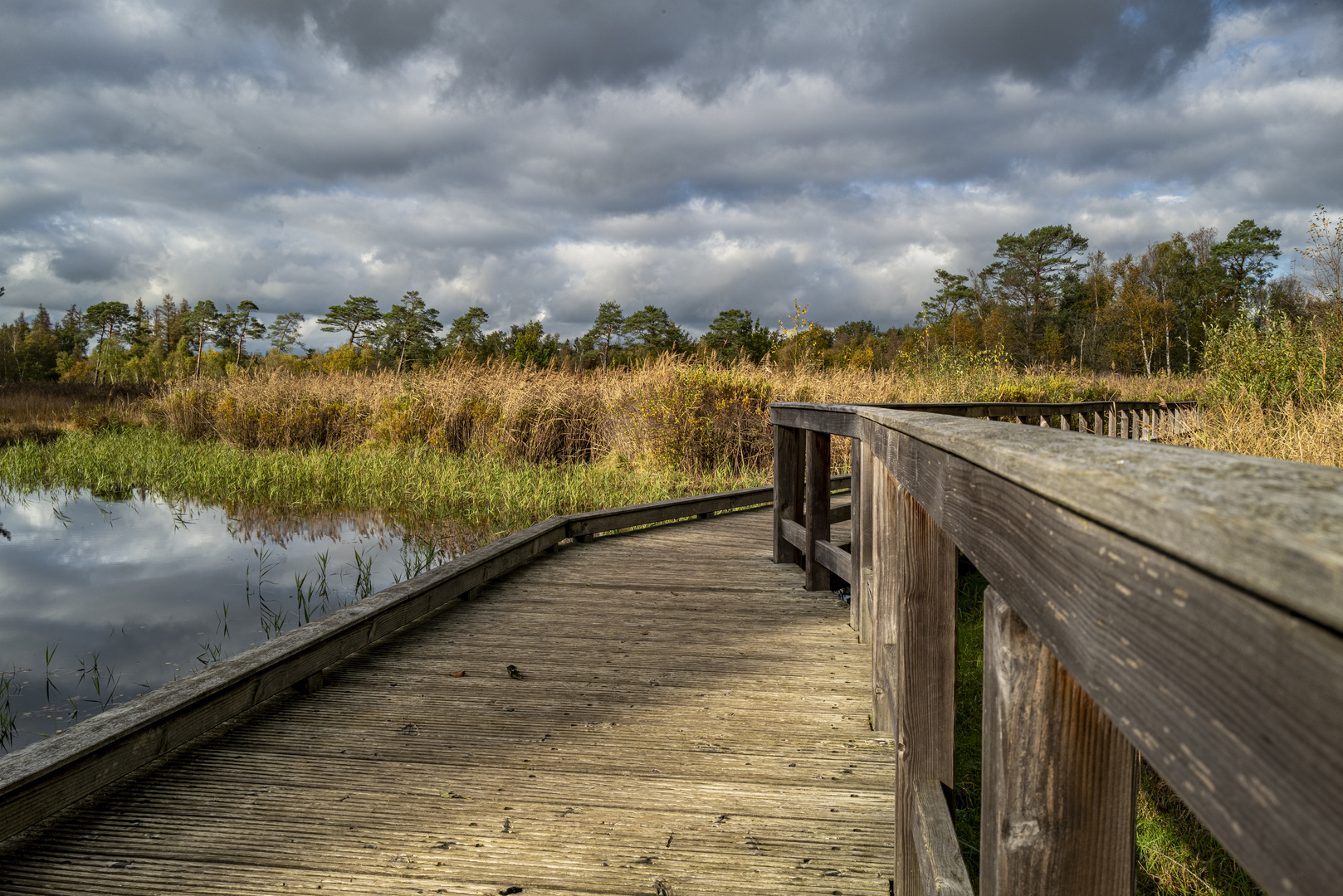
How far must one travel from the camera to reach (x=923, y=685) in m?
1.61

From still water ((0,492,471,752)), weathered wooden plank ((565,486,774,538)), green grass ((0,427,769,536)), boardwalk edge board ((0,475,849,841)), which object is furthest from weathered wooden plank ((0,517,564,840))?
Result: green grass ((0,427,769,536))

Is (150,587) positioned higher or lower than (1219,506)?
lower

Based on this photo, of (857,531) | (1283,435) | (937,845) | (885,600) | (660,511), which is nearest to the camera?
(937,845)

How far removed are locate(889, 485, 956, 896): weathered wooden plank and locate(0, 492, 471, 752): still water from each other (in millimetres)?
3879

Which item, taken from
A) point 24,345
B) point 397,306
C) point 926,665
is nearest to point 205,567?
point 926,665

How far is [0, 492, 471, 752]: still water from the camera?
4.27m

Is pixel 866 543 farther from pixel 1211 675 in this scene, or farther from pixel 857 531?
pixel 1211 675

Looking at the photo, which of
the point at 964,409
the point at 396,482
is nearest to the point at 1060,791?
the point at 964,409

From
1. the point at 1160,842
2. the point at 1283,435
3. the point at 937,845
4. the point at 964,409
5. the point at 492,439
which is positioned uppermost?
the point at 964,409

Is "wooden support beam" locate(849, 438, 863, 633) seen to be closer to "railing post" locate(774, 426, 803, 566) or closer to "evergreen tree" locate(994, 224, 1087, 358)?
"railing post" locate(774, 426, 803, 566)

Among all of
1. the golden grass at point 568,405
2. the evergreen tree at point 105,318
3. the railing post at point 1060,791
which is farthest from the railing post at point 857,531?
the evergreen tree at point 105,318

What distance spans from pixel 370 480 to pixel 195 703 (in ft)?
25.7

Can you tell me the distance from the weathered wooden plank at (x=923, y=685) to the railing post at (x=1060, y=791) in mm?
697

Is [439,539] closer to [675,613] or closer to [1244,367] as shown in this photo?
→ [675,613]
